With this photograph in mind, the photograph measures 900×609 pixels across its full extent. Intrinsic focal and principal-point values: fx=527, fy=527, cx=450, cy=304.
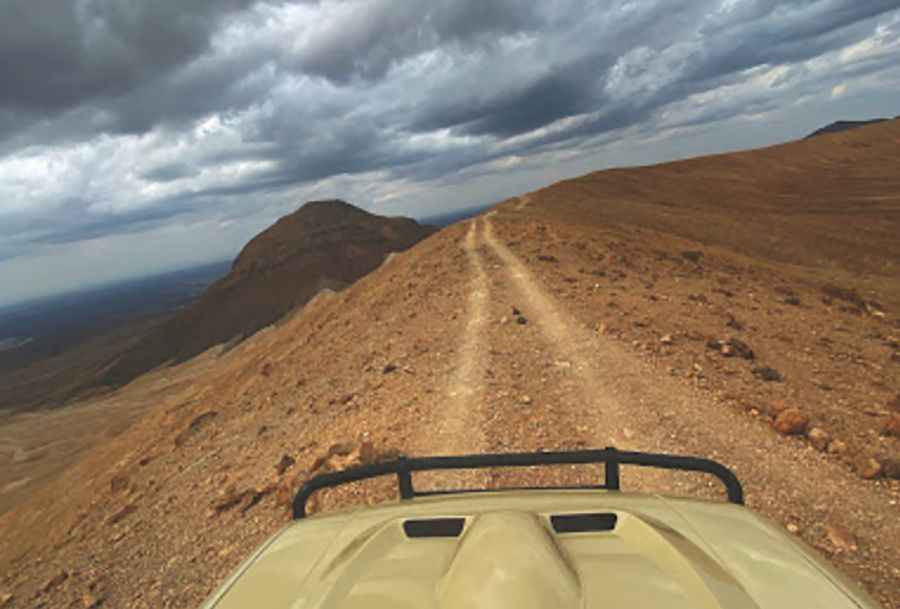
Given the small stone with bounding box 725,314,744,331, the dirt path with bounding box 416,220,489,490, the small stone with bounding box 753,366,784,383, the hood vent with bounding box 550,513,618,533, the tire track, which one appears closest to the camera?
the hood vent with bounding box 550,513,618,533

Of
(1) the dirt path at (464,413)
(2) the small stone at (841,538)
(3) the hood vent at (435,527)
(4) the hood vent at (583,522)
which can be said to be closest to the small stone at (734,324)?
(1) the dirt path at (464,413)

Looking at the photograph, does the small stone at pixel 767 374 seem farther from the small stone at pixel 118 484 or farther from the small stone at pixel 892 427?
the small stone at pixel 118 484

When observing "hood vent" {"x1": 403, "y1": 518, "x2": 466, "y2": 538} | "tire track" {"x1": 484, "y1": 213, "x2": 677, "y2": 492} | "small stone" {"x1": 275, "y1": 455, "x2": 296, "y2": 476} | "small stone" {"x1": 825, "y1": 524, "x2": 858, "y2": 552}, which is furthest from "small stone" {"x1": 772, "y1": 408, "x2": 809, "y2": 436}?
"small stone" {"x1": 275, "y1": 455, "x2": 296, "y2": 476}

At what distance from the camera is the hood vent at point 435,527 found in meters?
2.45

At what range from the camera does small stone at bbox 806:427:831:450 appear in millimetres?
7707

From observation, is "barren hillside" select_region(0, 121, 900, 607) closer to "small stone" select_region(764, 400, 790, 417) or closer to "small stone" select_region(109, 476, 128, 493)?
"small stone" select_region(764, 400, 790, 417)

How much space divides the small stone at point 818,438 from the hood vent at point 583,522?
7.16m

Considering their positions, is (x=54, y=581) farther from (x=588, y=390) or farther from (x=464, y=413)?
(x=588, y=390)

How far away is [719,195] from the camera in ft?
172

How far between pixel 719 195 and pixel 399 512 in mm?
57703

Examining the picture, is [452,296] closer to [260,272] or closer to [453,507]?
[453,507]

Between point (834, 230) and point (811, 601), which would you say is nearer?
point (811, 601)

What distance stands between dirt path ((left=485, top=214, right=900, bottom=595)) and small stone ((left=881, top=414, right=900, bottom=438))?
4.78 ft

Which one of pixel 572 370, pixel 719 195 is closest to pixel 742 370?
pixel 572 370
